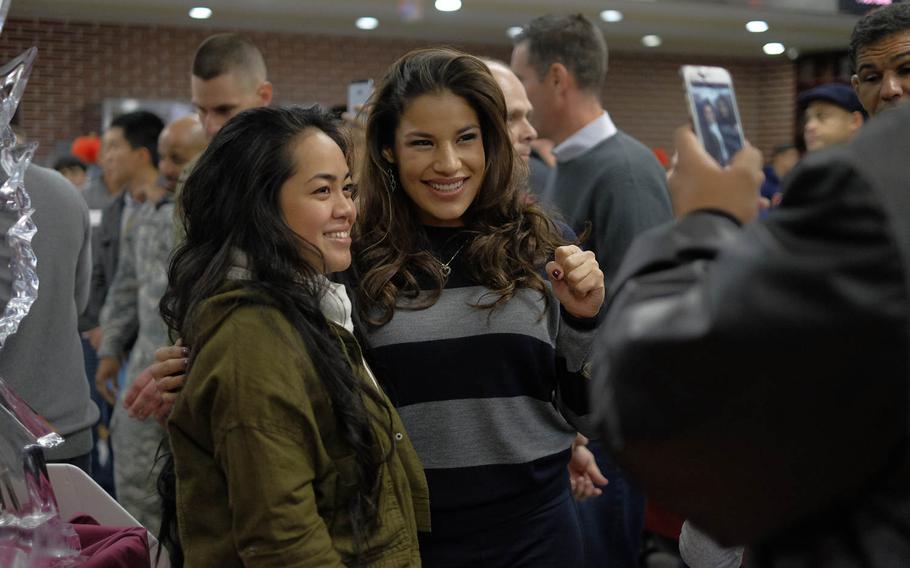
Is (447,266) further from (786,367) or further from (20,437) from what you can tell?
(786,367)

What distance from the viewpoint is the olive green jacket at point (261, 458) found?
5.10 ft

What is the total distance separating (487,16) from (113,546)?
10029mm

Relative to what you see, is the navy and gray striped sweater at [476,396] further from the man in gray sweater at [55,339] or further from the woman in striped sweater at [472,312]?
the man in gray sweater at [55,339]

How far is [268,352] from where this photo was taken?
160cm

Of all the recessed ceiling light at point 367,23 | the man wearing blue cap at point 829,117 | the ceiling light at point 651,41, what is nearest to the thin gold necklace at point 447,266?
the man wearing blue cap at point 829,117

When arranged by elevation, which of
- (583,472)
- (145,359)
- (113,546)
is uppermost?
(113,546)

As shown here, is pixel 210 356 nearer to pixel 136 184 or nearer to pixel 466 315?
pixel 466 315

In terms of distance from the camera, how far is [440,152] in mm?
2127

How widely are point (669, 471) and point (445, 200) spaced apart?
3.99 feet

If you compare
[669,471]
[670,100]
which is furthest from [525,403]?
[670,100]

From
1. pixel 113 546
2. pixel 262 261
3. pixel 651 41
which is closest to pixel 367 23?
pixel 651 41

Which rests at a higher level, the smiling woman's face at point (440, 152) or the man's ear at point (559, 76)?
the man's ear at point (559, 76)

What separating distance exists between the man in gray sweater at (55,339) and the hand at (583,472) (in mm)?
1283

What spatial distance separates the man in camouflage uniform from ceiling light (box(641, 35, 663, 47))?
10.1 meters
